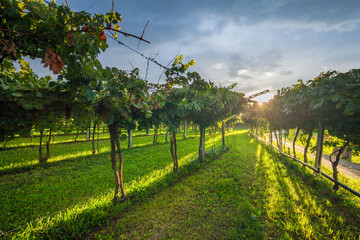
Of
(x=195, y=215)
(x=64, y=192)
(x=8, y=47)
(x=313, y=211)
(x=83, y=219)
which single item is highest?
(x=8, y=47)

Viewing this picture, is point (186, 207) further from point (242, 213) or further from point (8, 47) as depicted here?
point (8, 47)

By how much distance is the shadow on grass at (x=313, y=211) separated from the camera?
11.1ft

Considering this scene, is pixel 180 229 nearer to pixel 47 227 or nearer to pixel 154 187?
pixel 154 187

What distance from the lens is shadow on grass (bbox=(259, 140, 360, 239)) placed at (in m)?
3.39

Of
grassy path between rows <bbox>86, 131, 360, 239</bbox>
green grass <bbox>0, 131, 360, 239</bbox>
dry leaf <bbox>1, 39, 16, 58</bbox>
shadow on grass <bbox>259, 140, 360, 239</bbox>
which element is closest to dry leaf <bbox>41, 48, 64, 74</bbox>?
dry leaf <bbox>1, 39, 16, 58</bbox>

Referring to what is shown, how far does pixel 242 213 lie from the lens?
4.13 m

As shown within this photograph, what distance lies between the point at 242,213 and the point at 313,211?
2.10 metres

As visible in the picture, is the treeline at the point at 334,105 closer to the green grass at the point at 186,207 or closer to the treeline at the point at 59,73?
the green grass at the point at 186,207

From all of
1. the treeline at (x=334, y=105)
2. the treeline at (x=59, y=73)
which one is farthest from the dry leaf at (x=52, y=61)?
the treeline at (x=334, y=105)

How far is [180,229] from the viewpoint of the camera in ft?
12.0

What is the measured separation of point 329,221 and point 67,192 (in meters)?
8.82

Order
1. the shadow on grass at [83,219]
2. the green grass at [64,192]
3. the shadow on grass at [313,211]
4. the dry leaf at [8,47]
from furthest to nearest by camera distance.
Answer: the green grass at [64,192] → the shadow on grass at [313,211] → the shadow on grass at [83,219] → the dry leaf at [8,47]

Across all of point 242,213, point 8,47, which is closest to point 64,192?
point 8,47

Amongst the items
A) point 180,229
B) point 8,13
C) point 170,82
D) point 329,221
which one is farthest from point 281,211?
point 8,13
